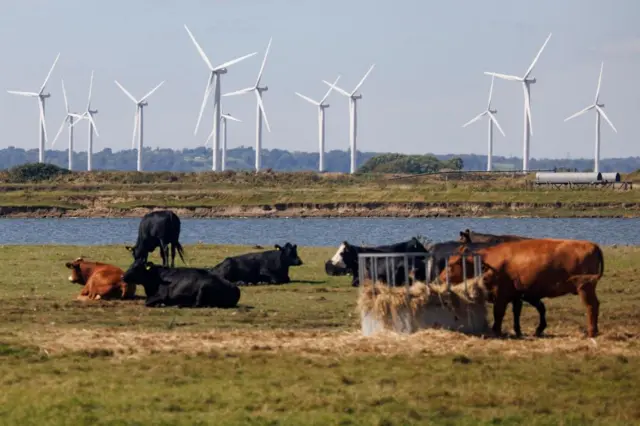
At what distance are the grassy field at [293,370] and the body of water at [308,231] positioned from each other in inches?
1123

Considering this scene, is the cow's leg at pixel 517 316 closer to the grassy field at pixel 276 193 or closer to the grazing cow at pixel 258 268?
the grazing cow at pixel 258 268

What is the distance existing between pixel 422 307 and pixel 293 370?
2.64 meters

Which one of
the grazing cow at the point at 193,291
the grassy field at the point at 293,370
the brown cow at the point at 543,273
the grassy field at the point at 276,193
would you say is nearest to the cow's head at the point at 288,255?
the grazing cow at the point at 193,291

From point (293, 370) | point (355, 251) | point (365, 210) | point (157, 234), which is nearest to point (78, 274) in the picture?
point (157, 234)

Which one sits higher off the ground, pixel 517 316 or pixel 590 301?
pixel 590 301

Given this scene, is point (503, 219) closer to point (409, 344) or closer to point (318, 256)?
point (318, 256)

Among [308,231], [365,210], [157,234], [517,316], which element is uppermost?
[157,234]

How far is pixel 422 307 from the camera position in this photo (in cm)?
1647

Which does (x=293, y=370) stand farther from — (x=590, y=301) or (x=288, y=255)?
(x=288, y=255)

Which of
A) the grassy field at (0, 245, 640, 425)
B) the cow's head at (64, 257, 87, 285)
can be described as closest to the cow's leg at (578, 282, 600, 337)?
the grassy field at (0, 245, 640, 425)

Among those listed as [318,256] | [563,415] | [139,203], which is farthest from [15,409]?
[139,203]

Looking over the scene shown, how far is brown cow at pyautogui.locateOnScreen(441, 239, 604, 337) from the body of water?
3035cm

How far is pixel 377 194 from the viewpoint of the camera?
315 ft

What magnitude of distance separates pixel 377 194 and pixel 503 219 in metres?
19.5
